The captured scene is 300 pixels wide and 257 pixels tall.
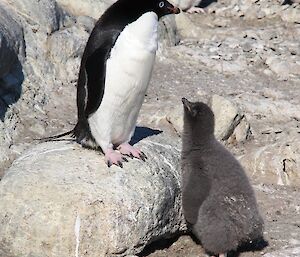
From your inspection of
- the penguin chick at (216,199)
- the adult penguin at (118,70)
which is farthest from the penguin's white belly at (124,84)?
the penguin chick at (216,199)

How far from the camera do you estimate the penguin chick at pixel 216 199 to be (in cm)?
471

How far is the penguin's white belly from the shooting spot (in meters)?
4.68

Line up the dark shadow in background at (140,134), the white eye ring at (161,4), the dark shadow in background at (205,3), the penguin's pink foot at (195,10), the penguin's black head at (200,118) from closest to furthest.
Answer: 1. the white eye ring at (161,4)
2. the penguin's black head at (200,118)
3. the dark shadow in background at (140,134)
4. the penguin's pink foot at (195,10)
5. the dark shadow in background at (205,3)

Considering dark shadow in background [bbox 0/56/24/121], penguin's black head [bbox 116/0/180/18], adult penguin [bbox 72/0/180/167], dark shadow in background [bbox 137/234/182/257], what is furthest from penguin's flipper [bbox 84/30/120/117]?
dark shadow in background [bbox 0/56/24/121]

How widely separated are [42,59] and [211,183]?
11.6ft

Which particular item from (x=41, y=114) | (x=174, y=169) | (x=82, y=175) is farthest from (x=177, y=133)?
(x=82, y=175)

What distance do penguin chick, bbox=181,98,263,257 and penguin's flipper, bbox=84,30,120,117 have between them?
2.25 feet

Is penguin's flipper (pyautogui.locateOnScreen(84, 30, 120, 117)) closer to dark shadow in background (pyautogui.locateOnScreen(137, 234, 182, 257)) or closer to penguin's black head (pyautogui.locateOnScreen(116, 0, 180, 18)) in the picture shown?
penguin's black head (pyautogui.locateOnScreen(116, 0, 180, 18))

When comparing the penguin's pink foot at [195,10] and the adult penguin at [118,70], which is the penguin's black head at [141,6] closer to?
the adult penguin at [118,70]

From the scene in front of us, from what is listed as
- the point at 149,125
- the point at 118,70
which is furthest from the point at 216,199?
the point at 149,125

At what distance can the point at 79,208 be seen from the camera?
4.49m

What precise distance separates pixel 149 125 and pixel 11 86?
137 cm

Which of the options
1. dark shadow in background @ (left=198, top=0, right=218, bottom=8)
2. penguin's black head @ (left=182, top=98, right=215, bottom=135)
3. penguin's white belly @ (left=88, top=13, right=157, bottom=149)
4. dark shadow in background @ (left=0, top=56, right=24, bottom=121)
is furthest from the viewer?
dark shadow in background @ (left=198, top=0, right=218, bottom=8)

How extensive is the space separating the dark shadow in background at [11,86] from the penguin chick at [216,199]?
2.43 metres
